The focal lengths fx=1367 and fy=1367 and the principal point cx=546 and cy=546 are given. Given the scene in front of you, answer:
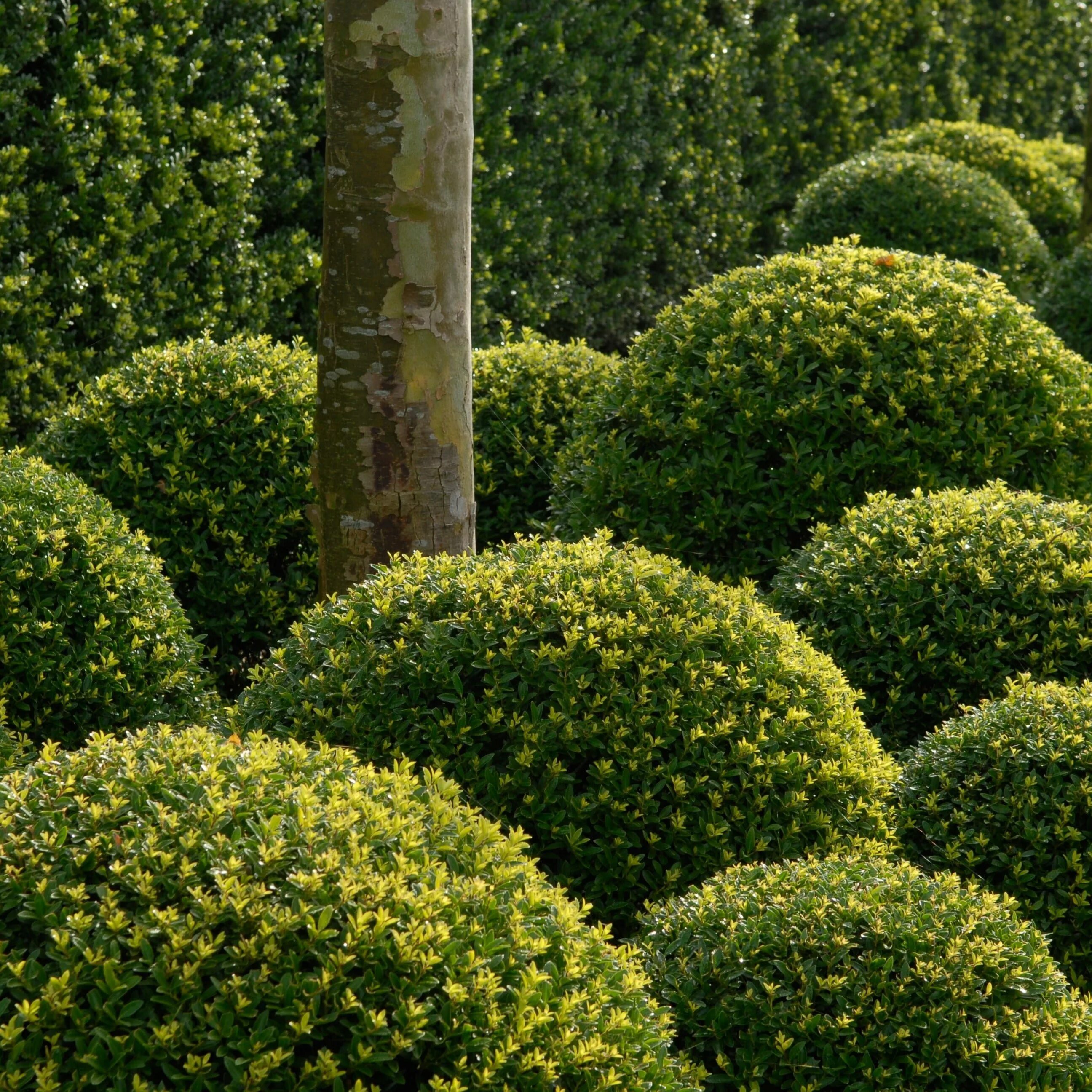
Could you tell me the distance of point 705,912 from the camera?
2.90 m

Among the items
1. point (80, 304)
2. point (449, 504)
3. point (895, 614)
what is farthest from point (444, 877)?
point (80, 304)

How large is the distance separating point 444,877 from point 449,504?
6.26 ft

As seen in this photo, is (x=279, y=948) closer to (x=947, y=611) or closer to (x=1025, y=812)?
(x=1025, y=812)

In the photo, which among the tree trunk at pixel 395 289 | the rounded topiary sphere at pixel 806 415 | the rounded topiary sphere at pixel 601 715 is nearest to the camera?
the rounded topiary sphere at pixel 601 715

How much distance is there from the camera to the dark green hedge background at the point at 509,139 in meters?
6.39

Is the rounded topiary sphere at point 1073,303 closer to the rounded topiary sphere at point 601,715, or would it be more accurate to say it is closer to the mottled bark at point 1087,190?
the mottled bark at point 1087,190

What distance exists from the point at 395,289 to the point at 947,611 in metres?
1.89

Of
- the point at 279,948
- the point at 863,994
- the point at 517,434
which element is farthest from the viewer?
the point at 517,434

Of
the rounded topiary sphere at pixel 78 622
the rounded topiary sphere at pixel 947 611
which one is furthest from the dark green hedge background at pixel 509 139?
the rounded topiary sphere at pixel 947 611

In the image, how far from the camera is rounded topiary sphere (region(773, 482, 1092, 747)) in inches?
160

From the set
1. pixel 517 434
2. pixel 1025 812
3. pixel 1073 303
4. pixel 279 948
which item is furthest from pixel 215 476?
pixel 1073 303

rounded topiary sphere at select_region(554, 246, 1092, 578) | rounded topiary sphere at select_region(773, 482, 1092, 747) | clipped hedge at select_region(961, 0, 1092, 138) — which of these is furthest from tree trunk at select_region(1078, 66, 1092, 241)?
rounded topiary sphere at select_region(773, 482, 1092, 747)

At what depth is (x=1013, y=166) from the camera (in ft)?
35.4

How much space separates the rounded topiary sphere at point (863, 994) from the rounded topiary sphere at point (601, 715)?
281 millimetres
